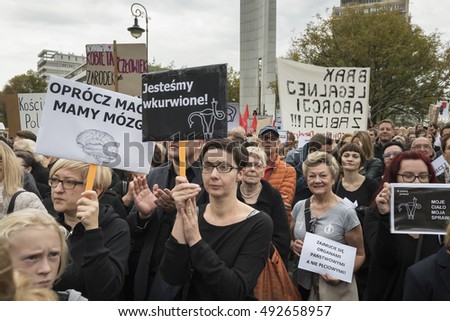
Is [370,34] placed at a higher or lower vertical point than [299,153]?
higher

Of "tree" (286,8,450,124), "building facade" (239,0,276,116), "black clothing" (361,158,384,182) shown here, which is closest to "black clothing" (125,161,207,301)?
"black clothing" (361,158,384,182)

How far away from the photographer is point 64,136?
277 centimetres

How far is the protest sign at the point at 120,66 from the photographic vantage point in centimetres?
781

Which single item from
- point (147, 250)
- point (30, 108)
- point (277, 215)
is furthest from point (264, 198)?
point (30, 108)

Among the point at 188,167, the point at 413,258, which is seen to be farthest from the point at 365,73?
the point at 413,258

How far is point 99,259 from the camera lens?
7.45 feet

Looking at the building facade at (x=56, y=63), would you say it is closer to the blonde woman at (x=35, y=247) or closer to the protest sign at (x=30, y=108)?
the protest sign at (x=30, y=108)

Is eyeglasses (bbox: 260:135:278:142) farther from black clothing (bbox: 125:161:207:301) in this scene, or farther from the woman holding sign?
black clothing (bbox: 125:161:207:301)

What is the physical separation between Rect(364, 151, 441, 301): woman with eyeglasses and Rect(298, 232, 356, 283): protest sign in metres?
0.17

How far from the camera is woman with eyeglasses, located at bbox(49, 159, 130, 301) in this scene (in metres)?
2.29

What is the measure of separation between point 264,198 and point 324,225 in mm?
588

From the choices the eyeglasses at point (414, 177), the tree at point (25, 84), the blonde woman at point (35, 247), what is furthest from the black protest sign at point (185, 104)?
the tree at point (25, 84)
